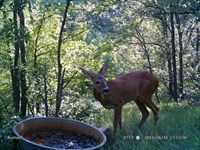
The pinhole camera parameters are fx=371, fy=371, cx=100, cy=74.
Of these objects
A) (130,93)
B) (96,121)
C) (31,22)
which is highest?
(31,22)

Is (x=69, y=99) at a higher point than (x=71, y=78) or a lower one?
lower

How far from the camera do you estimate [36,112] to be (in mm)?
8562

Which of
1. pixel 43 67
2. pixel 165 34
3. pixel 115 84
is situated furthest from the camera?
pixel 165 34

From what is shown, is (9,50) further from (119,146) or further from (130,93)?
(119,146)

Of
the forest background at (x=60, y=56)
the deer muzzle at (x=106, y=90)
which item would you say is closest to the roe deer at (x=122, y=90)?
the deer muzzle at (x=106, y=90)

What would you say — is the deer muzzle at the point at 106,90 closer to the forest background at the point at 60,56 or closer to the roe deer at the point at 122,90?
the roe deer at the point at 122,90

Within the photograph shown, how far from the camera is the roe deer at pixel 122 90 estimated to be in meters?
6.32

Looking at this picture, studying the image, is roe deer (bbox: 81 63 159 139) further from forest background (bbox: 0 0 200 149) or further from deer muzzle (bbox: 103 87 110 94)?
forest background (bbox: 0 0 200 149)

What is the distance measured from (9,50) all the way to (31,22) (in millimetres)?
1066

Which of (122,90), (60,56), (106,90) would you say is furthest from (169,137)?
(60,56)

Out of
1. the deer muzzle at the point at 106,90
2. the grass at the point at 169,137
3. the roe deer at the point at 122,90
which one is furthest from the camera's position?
the roe deer at the point at 122,90

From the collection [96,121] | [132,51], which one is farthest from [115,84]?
[132,51]

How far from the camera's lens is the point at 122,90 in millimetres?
6754

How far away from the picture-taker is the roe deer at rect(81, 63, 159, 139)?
632cm
